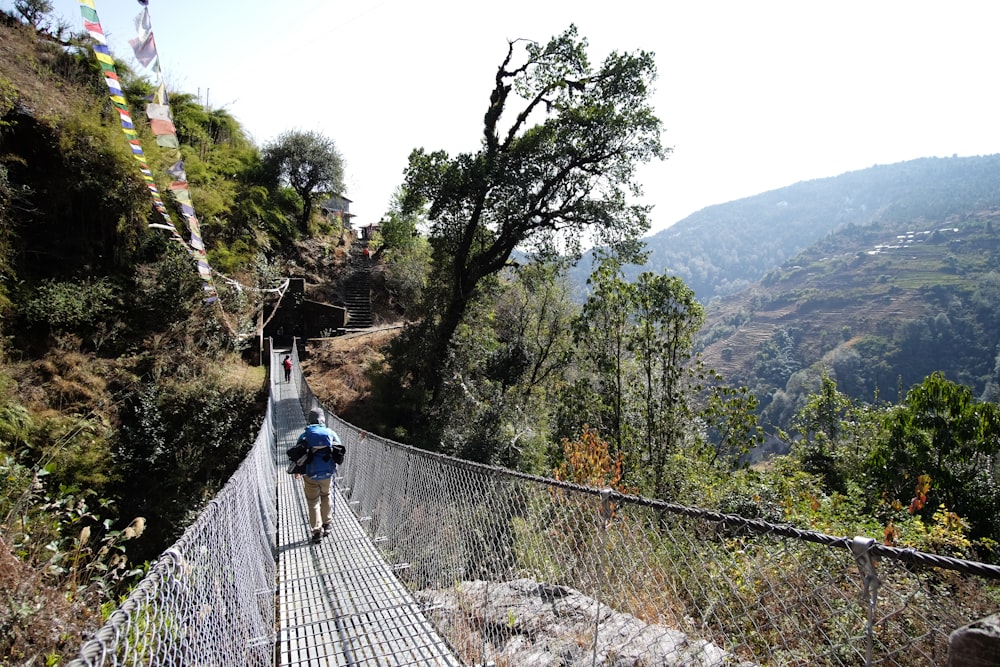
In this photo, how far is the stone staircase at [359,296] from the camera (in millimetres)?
19156

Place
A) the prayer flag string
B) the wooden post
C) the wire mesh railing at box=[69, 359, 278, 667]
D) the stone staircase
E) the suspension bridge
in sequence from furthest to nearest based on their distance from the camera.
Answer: the stone staircase < the prayer flag string < the suspension bridge < the wire mesh railing at box=[69, 359, 278, 667] < the wooden post

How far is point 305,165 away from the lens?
20672mm

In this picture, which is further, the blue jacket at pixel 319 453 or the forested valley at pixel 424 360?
the forested valley at pixel 424 360

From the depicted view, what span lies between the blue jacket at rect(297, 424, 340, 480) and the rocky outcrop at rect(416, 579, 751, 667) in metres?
1.52

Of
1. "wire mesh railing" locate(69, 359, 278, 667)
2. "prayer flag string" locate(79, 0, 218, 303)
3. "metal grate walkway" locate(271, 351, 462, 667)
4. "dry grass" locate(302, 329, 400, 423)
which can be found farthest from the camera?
"dry grass" locate(302, 329, 400, 423)

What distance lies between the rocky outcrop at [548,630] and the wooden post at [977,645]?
3.97ft

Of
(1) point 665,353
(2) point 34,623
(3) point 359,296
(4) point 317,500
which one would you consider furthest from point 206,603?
(3) point 359,296

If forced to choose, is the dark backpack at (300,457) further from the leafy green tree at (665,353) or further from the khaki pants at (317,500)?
the leafy green tree at (665,353)

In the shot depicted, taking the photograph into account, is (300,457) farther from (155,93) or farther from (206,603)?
(155,93)

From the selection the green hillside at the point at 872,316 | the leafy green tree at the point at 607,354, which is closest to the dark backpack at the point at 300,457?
the leafy green tree at the point at 607,354

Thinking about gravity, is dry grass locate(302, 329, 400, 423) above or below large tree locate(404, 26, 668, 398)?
below

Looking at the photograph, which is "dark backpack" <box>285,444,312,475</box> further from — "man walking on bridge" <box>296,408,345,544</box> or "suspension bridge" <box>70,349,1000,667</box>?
"suspension bridge" <box>70,349,1000,667</box>

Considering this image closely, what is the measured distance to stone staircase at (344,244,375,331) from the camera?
19.2m

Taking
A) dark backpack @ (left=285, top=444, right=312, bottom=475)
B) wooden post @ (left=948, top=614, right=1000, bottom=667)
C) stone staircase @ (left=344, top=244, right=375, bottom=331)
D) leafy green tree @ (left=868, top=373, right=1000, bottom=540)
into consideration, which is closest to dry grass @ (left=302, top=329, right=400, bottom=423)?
stone staircase @ (left=344, top=244, right=375, bottom=331)
